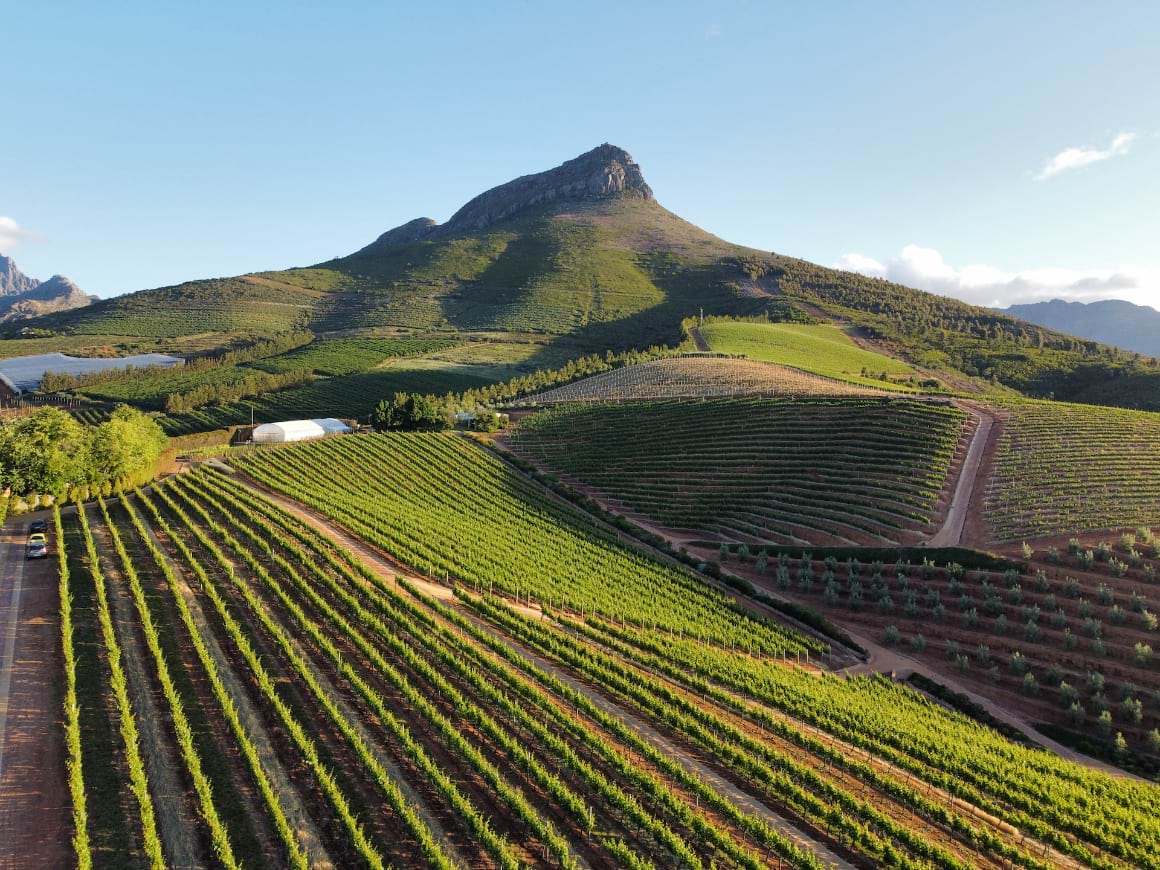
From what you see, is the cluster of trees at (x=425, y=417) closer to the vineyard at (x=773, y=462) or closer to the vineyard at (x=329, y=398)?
the vineyard at (x=773, y=462)

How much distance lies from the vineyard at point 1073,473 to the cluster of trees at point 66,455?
2506 inches

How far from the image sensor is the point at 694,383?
88.4 meters

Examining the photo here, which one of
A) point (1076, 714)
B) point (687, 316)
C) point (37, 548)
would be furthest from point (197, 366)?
point (1076, 714)

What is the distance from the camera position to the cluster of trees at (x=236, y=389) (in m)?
106

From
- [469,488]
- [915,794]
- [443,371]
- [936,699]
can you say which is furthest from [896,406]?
[443,371]

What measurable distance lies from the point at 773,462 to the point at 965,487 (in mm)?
15274

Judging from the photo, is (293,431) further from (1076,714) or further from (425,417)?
(1076,714)

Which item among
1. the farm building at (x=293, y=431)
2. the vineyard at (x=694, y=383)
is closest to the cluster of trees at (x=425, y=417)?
the farm building at (x=293, y=431)

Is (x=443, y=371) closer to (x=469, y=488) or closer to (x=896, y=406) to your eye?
(x=469, y=488)

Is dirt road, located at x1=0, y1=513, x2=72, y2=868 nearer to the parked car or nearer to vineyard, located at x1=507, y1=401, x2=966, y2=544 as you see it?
the parked car

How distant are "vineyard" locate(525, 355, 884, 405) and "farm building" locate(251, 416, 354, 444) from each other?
2899cm

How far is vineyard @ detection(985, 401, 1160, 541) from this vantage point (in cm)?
3856

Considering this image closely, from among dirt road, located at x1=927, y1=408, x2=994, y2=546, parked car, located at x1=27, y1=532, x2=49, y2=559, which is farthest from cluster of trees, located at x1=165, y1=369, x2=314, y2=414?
dirt road, located at x1=927, y1=408, x2=994, y2=546

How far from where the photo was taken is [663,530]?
166ft
